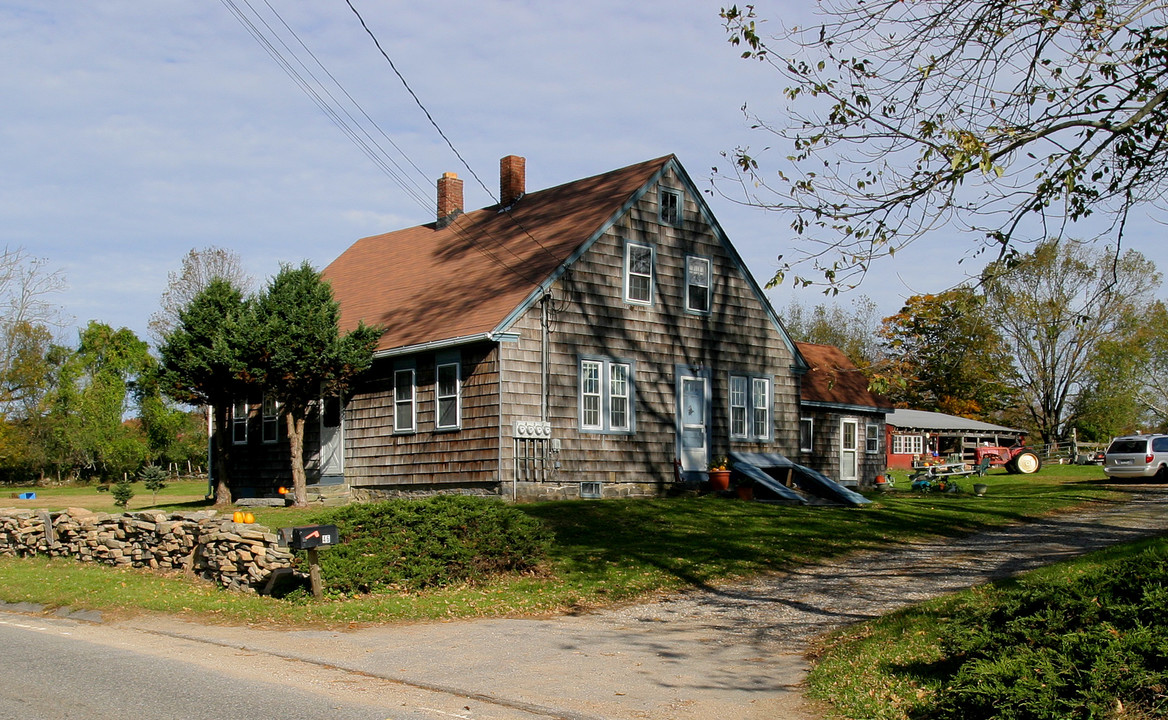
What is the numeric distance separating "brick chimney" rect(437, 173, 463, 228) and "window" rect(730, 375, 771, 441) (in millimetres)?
9928

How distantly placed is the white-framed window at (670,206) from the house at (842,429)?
7.83 m

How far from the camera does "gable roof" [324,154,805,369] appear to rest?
23.0 m

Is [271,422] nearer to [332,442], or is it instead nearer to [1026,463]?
[332,442]

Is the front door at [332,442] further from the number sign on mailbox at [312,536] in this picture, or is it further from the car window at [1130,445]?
the car window at [1130,445]

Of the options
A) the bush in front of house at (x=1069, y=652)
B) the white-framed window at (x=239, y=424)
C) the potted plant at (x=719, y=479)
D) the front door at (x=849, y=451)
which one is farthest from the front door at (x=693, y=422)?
the bush in front of house at (x=1069, y=652)

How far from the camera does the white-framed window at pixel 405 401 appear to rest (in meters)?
24.0

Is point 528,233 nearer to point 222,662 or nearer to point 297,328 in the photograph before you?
point 297,328

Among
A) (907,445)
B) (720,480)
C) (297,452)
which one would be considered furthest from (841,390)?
(907,445)

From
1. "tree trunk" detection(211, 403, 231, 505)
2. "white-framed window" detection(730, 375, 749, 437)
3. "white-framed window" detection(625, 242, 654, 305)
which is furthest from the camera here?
"tree trunk" detection(211, 403, 231, 505)

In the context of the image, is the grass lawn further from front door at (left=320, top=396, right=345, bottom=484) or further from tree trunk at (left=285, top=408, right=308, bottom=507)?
front door at (left=320, top=396, right=345, bottom=484)

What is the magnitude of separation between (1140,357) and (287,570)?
6043cm

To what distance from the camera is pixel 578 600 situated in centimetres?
1318

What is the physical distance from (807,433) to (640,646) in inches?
871

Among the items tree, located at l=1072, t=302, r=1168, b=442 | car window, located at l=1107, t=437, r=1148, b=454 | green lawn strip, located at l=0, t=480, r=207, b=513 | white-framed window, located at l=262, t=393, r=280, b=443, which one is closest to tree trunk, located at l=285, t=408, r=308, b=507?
green lawn strip, located at l=0, t=480, r=207, b=513
